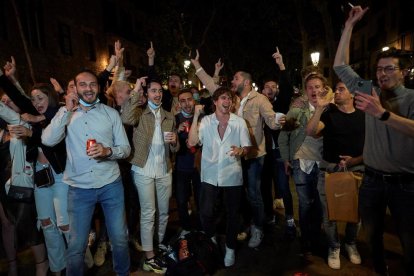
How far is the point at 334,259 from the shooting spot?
163 inches

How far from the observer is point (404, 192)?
9.63 ft

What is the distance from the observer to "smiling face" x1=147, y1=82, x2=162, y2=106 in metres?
4.37

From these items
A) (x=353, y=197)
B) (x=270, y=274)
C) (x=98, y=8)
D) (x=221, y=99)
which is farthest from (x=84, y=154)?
(x=98, y=8)

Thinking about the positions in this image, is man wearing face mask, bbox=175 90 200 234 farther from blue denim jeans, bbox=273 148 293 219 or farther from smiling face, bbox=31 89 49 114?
smiling face, bbox=31 89 49 114

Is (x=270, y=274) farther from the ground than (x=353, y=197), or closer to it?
closer to it

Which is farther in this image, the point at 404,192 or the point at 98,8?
the point at 98,8

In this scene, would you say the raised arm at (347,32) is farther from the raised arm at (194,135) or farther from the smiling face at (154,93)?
the smiling face at (154,93)

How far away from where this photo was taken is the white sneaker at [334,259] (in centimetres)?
409

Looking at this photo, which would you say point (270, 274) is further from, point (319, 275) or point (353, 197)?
point (353, 197)

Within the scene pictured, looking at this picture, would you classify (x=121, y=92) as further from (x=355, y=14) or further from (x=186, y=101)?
(x=355, y=14)

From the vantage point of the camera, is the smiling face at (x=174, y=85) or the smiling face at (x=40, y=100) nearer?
the smiling face at (x=40, y=100)

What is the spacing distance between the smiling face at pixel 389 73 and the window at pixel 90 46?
21.4 m

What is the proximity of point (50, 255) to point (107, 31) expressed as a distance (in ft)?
74.8

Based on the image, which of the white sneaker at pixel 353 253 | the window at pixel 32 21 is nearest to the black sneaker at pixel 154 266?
the white sneaker at pixel 353 253
